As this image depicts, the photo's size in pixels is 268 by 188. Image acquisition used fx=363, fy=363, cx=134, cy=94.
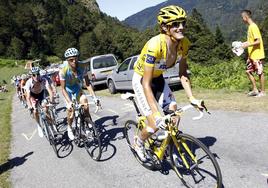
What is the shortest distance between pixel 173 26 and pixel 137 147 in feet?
7.25

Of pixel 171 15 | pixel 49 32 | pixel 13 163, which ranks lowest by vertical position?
pixel 13 163

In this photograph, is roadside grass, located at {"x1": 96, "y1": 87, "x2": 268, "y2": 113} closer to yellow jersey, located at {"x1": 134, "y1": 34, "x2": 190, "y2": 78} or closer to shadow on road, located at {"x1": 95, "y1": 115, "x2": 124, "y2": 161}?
shadow on road, located at {"x1": 95, "y1": 115, "x2": 124, "y2": 161}

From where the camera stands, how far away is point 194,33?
8431 centimetres

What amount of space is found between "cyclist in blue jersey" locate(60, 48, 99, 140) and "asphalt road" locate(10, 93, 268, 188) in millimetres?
875

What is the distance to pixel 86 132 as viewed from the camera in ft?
23.0

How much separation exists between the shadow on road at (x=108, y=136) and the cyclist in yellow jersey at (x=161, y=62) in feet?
6.11

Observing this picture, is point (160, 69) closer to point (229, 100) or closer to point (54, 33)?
point (229, 100)

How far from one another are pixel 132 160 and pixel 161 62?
2.40 m

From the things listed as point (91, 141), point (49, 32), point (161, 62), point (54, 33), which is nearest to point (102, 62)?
point (91, 141)

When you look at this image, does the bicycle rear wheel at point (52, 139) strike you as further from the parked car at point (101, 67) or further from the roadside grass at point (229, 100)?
the parked car at point (101, 67)

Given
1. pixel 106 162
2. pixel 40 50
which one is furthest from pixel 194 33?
pixel 106 162

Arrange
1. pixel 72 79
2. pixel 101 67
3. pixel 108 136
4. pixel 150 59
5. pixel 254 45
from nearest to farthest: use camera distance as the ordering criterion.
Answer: pixel 150 59, pixel 72 79, pixel 108 136, pixel 254 45, pixel 101 67

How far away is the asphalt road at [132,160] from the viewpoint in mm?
5176

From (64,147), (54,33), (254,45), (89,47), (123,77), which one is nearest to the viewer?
(64,147)
